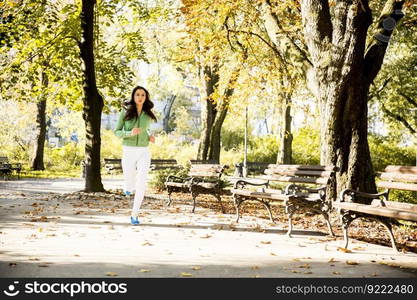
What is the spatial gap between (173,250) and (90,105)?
881 cm

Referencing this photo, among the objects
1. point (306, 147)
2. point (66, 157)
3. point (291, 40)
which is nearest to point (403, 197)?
point (291, 40)

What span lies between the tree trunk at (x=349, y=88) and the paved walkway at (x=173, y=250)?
181 cm

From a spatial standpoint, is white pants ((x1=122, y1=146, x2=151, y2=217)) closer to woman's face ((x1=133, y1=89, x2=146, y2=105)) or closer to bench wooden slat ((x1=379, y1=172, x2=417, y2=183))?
woman's face ((x1=133, y1=89, x2=146, y2=105))

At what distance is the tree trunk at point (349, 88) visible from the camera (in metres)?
9.13

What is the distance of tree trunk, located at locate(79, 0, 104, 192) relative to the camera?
1409cm

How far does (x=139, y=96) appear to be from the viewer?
Result: 7.77 m

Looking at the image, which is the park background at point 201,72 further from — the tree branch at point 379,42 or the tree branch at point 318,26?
the tree branch at point 318,26

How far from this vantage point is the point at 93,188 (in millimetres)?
14078

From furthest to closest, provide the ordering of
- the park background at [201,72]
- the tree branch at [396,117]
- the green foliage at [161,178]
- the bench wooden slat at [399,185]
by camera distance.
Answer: the tree branch at [396,117]
the green foliage at [161,178]
the park background at [201,72]
the bench wooden slat at [399,185]

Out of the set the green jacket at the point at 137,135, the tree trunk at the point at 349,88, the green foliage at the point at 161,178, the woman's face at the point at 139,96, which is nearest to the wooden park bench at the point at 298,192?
the tree trunk at the point at 349,88

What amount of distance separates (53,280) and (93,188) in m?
9.87

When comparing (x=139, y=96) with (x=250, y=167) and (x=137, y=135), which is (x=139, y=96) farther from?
(x=250, y=167)

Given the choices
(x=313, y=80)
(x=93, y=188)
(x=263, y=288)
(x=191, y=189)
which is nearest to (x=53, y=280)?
(x=263, y=288)

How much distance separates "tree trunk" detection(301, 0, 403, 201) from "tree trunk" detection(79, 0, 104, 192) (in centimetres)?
710
